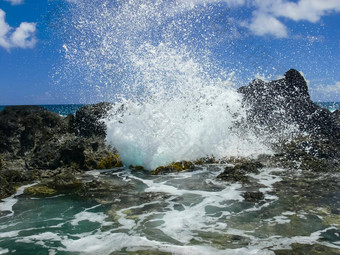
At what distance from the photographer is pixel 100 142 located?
36.0 ft

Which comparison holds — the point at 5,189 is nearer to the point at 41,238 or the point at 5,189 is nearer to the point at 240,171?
the point at 41,238

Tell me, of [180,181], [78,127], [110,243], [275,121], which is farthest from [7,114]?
[275,121]

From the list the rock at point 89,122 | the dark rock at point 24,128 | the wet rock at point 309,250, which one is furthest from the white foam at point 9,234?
the rock at point 89,122

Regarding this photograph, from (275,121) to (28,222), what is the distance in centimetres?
1082

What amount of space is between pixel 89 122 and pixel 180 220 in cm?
889

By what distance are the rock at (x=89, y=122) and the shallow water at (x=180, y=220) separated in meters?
6.04

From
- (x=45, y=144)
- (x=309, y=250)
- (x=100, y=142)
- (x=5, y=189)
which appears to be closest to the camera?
(x=309, y=250)

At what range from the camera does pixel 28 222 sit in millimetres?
4938

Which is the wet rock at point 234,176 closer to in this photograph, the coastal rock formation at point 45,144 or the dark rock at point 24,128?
the coastal rock formation at point 45,144

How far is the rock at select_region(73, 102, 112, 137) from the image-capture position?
1272 cm

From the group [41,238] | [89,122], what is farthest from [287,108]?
[41,238]

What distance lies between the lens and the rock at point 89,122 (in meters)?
12.7

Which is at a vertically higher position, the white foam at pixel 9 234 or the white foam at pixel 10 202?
the white foam at pixel 10 202

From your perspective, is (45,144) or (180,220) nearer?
(180,220)
